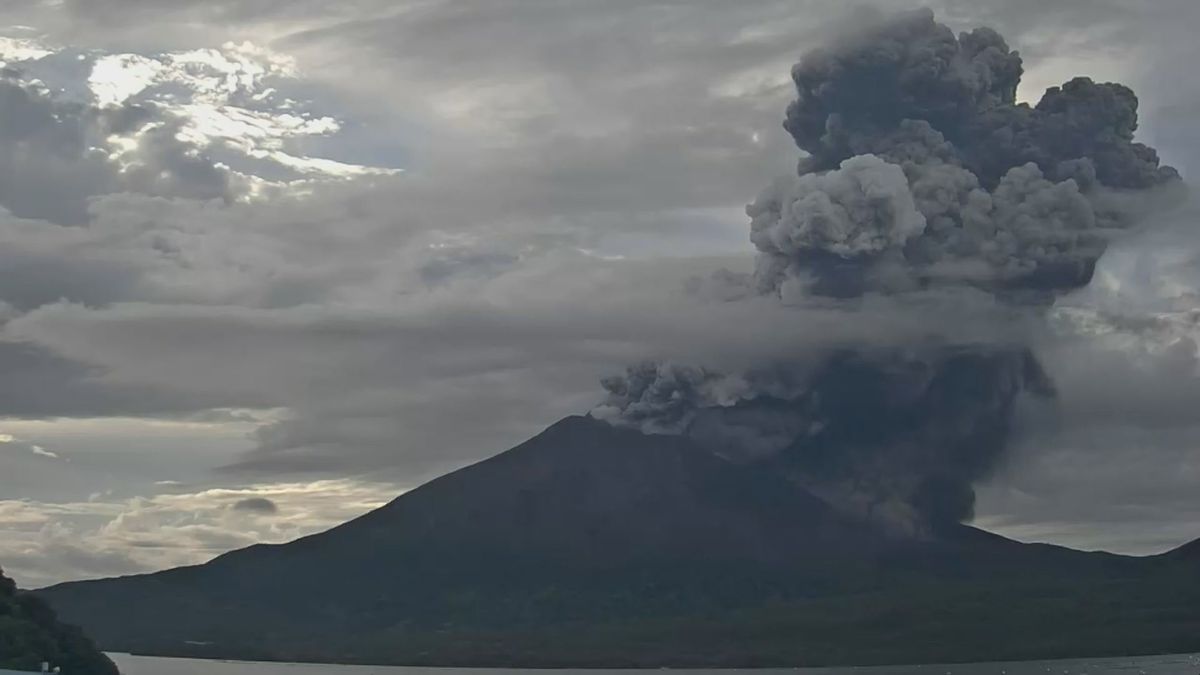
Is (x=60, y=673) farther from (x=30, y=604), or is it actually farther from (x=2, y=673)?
(x=2, y=673)

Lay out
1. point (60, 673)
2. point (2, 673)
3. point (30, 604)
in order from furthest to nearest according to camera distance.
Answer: point (30, 604) < point (60, 673) < point (2, 673)

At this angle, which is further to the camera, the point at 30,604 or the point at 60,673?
the point at 30,604

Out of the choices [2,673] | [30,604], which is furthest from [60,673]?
[2,673]

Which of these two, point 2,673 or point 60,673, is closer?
point 2,673

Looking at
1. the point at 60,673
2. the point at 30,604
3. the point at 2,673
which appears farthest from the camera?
the point at 30,604
